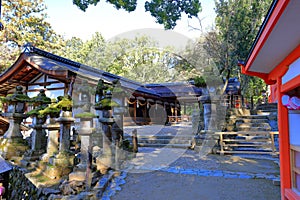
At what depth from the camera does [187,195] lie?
162 inches

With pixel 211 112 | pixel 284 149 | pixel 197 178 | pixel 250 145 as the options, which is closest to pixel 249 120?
pixel 250 145

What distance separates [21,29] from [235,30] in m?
18.5

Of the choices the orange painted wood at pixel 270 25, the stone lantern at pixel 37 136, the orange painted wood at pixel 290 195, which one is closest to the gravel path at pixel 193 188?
the orange painted wood at pixel 290 195

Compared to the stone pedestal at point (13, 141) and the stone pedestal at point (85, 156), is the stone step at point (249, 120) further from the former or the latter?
the stone pedestal at point (13, 141)

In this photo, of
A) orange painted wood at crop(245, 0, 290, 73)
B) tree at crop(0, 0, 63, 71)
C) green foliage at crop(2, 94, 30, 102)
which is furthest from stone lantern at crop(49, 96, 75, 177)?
tree at crop(0, 0, 63, 71)

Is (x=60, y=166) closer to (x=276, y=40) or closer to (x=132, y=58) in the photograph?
(x=276, y=40)

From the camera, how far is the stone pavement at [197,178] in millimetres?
4156

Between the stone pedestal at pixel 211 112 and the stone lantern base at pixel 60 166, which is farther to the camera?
the stone pedestal at pixel 211 112

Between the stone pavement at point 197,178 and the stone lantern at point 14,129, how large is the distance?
356 cm

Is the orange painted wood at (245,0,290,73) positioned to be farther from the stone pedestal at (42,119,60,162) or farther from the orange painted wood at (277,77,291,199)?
the stone pedestal at (42,119,60,162)

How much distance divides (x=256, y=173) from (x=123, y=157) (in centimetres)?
374

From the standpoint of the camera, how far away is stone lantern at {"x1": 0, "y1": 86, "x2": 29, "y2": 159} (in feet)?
21.9

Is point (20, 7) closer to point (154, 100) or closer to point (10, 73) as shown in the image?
point (10, 73)

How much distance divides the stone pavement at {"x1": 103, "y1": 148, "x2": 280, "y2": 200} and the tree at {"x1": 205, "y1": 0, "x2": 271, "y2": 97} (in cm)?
844
